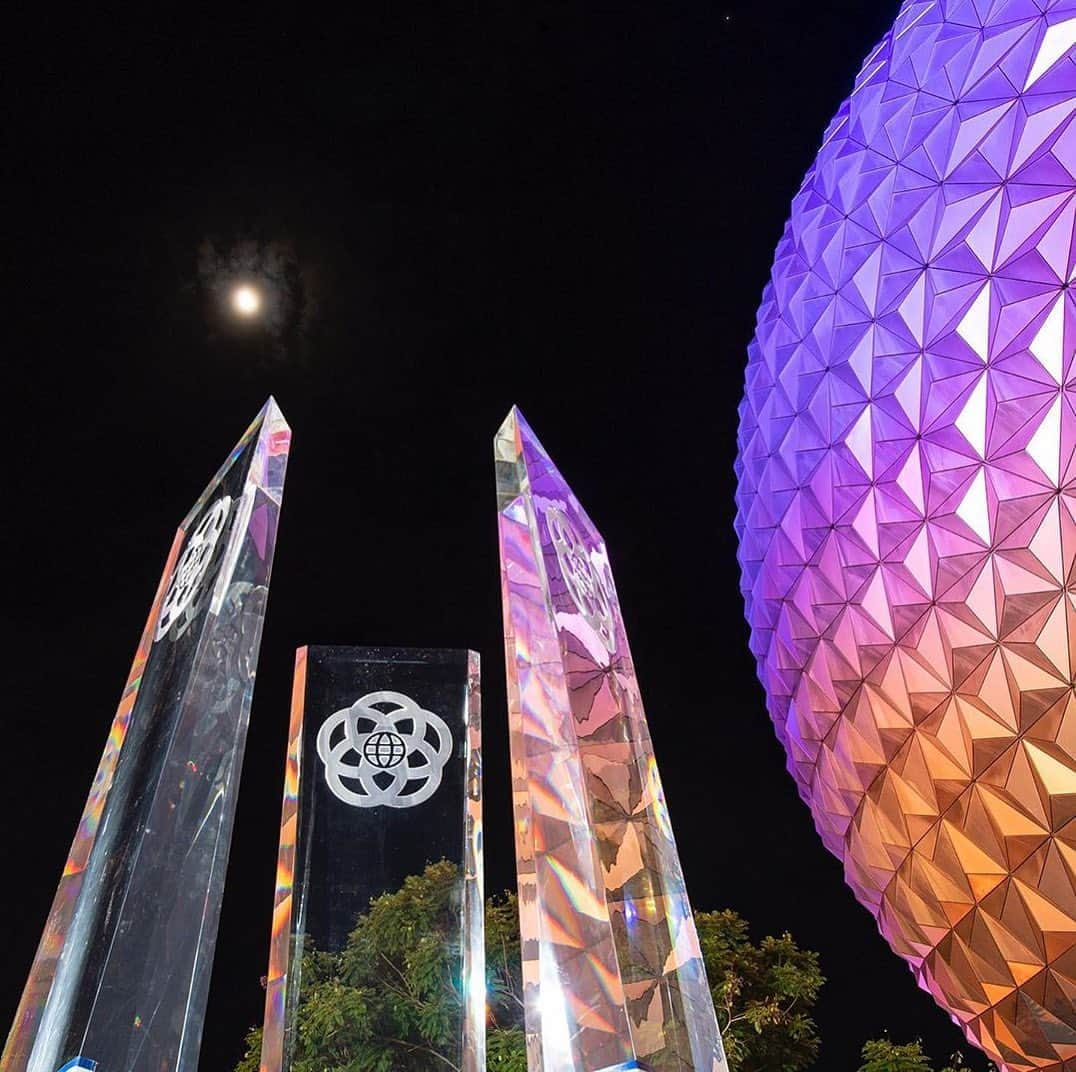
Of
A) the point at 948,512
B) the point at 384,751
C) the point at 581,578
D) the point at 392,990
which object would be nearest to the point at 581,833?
the point at 581,578

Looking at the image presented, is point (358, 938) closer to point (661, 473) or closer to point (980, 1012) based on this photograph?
point (980, 1012)

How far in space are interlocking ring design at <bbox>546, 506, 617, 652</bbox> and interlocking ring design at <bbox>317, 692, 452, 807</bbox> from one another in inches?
71.0

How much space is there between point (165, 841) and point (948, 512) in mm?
6359

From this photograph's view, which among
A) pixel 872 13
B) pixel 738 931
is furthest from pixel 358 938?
pixel 872 13

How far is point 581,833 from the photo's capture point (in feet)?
17.8

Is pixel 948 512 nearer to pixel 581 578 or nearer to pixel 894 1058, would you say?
pixel 581 578

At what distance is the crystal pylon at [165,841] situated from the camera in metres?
4.25

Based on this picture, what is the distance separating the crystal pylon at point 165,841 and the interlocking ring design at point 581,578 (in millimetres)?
1886

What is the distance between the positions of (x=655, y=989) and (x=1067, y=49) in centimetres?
791

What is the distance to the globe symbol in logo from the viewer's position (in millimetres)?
7973

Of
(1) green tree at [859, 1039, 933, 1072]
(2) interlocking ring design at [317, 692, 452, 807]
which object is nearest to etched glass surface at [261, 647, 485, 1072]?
(2) interlocking ring design at [317, 692, 452, 807]

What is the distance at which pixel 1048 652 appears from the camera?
7465 millimetres

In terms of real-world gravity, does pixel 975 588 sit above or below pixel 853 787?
above

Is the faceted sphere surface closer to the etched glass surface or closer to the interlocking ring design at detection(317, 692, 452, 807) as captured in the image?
the etched glass surface
